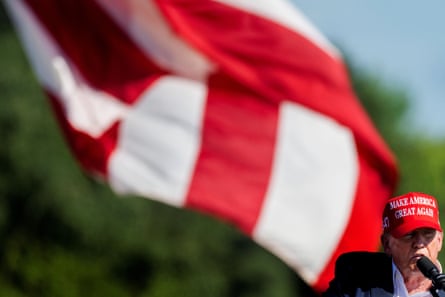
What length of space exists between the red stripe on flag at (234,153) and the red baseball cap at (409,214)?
3.68 metres

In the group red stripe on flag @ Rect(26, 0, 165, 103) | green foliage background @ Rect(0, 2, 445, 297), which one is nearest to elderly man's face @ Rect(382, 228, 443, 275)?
red stripe on flag @ Rect(26, 0, 165, 103)

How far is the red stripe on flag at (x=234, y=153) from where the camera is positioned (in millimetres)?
9344

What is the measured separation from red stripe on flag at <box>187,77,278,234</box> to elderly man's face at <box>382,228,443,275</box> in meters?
3.65

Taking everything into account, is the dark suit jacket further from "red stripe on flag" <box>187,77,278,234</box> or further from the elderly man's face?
"red stripe on flag" <box>187,77,278,234</box>

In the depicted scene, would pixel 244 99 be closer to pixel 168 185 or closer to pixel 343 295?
pixel 168 185

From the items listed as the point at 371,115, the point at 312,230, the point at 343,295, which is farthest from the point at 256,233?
the point at 371,115

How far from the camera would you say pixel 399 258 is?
18.6ft

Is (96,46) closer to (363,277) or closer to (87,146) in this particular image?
(87,146)

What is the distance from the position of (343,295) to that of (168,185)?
12.6 ft

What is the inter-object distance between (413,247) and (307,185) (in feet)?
12.7

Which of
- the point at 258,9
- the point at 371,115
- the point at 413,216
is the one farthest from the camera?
the point at 371,115

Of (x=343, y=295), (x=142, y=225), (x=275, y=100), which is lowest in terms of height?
(x=142, y=225)

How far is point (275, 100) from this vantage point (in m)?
9.43

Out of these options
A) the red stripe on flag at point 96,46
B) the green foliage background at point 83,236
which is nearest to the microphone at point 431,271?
the red stripe on flag at point 96,46
